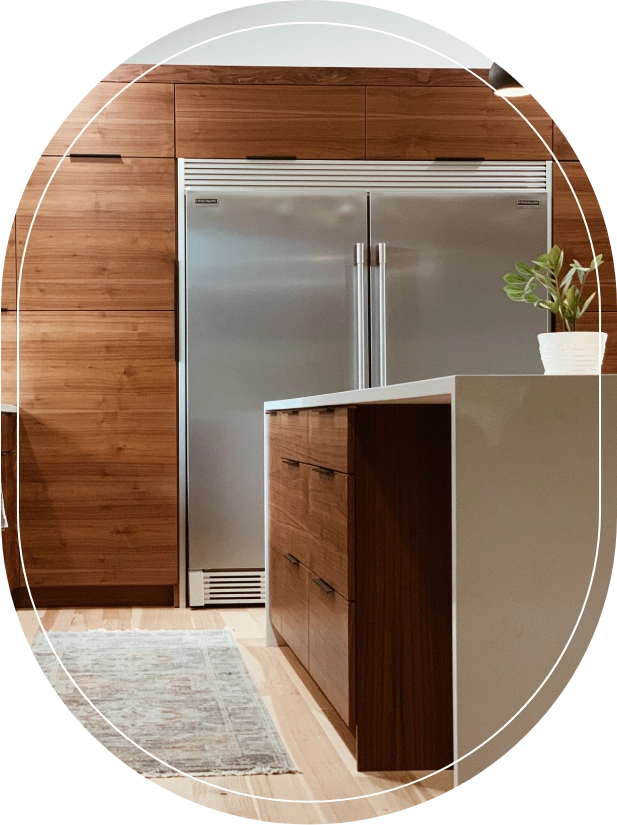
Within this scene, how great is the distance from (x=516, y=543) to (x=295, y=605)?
1.39 metres

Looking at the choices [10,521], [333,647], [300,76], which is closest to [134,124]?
[300,76]

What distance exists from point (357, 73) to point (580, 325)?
4.66 feet

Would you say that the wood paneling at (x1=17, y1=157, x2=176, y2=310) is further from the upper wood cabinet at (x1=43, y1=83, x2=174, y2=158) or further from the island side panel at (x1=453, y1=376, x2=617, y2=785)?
the island side panel at (x1=453, y1=376, x2=617, y2=785)

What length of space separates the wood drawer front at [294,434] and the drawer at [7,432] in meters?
1.16

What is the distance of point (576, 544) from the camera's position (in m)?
1.39

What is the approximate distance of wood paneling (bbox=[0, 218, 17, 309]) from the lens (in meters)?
3.75

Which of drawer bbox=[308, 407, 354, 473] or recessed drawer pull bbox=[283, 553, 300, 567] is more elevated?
drawer bbox=[308, 407, 354, 473]

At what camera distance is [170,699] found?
99.8 inches

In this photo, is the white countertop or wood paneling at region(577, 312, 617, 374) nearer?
the white countertop

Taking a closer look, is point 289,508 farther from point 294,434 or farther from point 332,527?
point 332,527

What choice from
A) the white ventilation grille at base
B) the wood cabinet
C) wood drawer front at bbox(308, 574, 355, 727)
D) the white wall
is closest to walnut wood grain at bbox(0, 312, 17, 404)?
the white ventilation grille at base

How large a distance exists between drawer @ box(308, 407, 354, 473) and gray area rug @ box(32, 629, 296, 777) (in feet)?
2.11

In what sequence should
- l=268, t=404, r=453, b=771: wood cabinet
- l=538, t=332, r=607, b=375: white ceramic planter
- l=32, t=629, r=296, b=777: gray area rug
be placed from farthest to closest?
l=32, t=629, r=296, b=777: gray area rug, l=268, t=404, r=453, b=771: wood cabinet, l=538, t=332, r=607, b=375: white ceramic planter

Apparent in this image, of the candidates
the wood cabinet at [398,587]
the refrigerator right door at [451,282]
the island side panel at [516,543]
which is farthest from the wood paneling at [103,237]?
the island side panel at [516,543]
